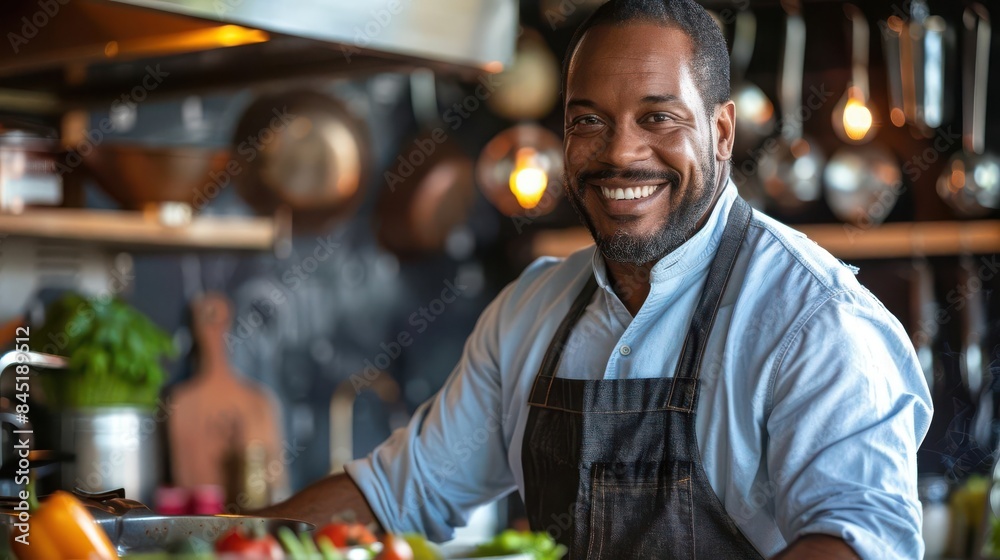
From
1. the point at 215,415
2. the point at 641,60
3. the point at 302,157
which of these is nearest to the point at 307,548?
the point at 641,60

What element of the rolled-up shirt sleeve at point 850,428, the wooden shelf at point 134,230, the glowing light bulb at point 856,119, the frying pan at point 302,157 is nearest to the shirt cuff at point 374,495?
the rolled-up shirt sleeve at point 850,428

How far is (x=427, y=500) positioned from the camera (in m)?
1.66

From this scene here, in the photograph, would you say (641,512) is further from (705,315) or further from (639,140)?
(639,140)

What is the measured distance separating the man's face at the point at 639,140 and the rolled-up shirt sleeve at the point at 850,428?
0.24 meters

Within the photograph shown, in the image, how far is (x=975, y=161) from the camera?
132 inches

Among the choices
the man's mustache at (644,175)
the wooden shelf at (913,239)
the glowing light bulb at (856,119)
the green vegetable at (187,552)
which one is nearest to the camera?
the green vegetable at (187,552)

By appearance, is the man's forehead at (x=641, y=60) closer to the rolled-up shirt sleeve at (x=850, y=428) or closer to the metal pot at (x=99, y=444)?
the rolled-up shirt sleeve at (x=850, y=428)

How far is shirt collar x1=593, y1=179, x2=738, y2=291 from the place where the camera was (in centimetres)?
148

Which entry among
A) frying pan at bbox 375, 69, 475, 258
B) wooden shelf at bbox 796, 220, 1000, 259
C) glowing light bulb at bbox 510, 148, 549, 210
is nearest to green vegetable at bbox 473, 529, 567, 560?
glowing light bulb at bbox 510, 148, 549, 210

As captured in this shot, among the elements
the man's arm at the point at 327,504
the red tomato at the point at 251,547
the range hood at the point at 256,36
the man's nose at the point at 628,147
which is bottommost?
the man's arm at the point at 327,504

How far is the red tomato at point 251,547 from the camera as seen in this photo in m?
0.94

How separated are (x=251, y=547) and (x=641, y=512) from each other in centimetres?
58

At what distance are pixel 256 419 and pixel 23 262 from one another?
0.82 meters

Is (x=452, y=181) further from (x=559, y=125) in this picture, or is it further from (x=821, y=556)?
(x=821, y=556)
